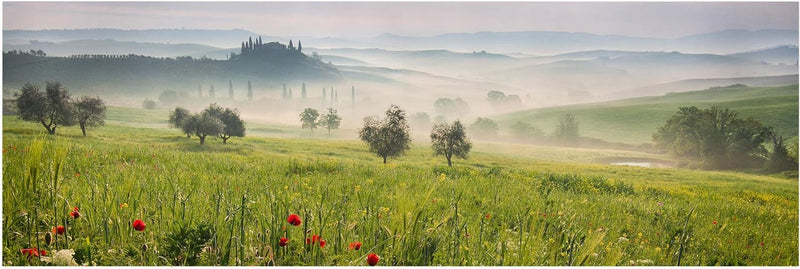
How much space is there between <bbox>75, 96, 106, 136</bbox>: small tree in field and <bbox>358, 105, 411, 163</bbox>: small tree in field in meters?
38.1

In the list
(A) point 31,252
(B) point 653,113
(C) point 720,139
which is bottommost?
(C) point 720,139

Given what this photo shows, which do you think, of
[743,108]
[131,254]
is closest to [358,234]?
[131,254]

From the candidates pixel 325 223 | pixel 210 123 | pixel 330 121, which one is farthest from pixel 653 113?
pixel 325 223

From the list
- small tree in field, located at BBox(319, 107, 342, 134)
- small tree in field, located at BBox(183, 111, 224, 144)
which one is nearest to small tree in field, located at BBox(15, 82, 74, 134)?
small tree in field, located at BBox(183, 111, 224, 144)

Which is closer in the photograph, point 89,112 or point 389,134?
point 389,134

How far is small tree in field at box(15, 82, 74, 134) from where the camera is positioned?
160 ft

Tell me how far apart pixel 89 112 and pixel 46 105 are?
5762 mm

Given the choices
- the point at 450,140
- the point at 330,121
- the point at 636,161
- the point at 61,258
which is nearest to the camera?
the point at 61,258

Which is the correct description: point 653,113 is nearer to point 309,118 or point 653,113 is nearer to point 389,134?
point 309,118

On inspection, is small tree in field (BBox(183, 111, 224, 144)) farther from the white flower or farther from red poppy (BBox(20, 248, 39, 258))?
the white flower

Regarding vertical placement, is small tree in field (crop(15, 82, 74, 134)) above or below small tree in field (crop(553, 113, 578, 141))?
above

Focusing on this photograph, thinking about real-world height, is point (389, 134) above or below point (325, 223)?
below

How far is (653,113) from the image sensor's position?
151625mm

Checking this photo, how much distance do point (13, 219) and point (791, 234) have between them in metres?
12.7
